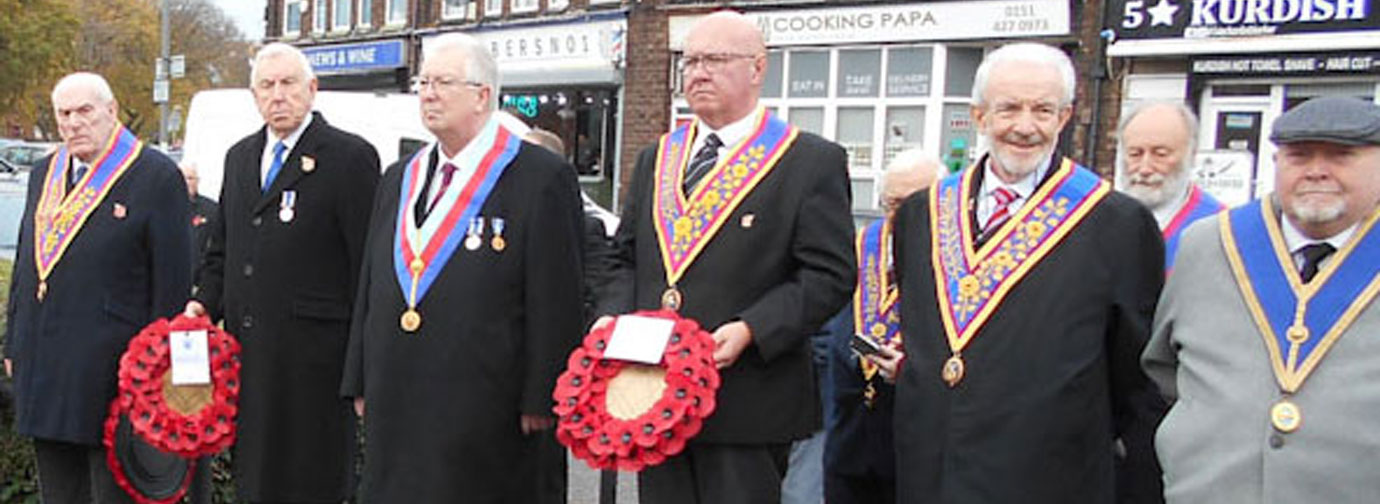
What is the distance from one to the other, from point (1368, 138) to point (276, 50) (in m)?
3.53

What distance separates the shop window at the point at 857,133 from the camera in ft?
59.5

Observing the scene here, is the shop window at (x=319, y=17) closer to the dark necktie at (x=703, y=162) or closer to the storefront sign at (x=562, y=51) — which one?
the storefront sign at (x=562, y=51)

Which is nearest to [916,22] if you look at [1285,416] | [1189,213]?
[1189,213]

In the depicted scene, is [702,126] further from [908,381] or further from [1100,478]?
[1100,478]

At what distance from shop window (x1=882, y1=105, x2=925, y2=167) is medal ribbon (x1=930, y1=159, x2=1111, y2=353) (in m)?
13.9

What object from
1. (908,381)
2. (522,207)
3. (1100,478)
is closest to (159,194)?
(522,207)

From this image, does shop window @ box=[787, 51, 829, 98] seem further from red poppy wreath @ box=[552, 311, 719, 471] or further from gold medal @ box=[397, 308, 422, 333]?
red poppy wreath @ box=[552, 311, 719, 471]

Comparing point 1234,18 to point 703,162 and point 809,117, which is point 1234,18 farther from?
point 703,162

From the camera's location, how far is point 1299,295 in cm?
312

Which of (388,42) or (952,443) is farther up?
(388,42)

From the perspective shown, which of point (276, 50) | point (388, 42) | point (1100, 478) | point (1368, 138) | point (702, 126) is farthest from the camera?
point (388, 42)

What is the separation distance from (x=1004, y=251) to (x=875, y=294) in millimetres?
1407

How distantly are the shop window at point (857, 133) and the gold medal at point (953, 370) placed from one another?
1459 centimetres

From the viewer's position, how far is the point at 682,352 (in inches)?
147
